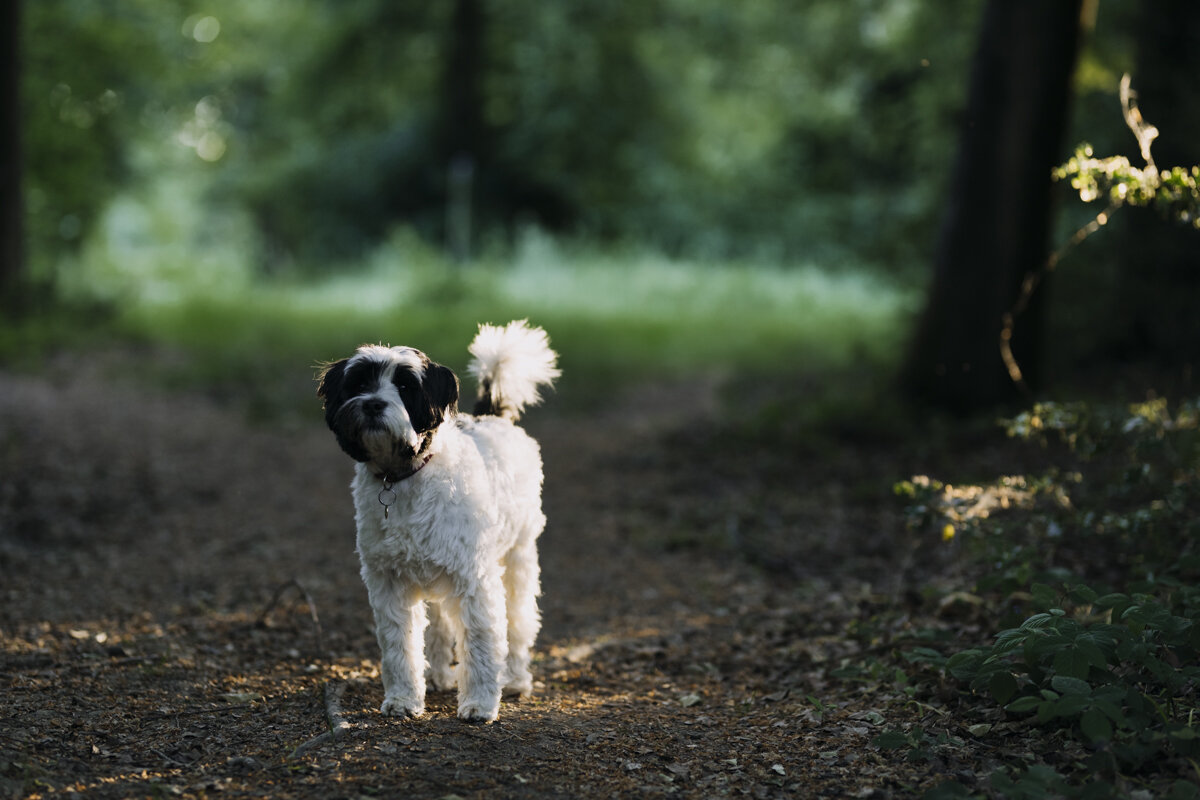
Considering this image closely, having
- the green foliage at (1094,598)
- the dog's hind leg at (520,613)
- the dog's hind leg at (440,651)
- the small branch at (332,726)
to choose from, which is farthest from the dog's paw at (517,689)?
the green foliage at (1094,598)

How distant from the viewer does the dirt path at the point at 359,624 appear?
4.14 m

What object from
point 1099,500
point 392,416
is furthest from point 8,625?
point 1099,500

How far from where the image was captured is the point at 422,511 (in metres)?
4.44

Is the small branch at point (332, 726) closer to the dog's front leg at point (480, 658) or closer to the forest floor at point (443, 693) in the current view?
the forest floor at point (443, 693)

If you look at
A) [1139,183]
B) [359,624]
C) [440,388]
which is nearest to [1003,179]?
[1139,183]

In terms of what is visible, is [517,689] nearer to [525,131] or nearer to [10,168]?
[10,168]

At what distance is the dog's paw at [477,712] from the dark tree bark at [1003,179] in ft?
21.1

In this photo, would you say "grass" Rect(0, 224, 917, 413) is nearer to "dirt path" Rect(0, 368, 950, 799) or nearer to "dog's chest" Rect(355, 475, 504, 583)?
"dirt path" Rect(0, 368, 950, 799)

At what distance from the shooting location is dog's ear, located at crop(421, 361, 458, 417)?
4398 mm

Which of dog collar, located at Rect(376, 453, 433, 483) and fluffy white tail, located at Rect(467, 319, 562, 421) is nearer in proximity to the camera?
dog collar, located at Rect(376, 453, 433, 483)

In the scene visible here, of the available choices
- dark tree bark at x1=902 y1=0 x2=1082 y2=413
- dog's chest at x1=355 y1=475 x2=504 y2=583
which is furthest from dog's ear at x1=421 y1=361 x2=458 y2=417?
dark tree bark at x1=902 y1=0 x2=1082 y2=413

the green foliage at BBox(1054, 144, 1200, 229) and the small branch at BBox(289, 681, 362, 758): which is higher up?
the green foliage at BBox(1054, 144, 1200, 229)

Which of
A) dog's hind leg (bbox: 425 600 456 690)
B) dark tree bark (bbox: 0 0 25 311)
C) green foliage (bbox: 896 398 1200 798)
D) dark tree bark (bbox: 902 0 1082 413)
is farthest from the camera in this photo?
dark tree bark (bbox: 0 0 25 311)

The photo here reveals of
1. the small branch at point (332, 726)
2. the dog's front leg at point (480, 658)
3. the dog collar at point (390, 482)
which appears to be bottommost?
the small branch at point (332, 726)
